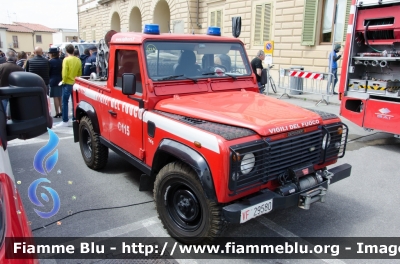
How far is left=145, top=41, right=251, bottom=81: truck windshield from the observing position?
4039mm

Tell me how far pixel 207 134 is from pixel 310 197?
116 centimetres

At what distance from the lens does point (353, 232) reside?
3.71 m

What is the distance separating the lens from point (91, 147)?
5.35m

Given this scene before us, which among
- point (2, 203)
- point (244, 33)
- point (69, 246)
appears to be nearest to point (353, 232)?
point (69, 246)

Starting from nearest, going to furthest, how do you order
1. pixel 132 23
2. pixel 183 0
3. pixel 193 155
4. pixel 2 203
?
1. pixel 2 203
2. pixel 193 155
3. pixel 183 0
4. pixel 132 23

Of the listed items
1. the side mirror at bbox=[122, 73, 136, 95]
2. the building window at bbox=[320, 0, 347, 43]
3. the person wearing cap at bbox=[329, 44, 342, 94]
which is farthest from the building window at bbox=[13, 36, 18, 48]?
the side mirror at bbox=[122, 73, 136, 95]

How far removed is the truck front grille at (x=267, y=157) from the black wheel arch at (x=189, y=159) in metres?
0.20

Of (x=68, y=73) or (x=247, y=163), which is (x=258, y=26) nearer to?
(x=68, y=73)

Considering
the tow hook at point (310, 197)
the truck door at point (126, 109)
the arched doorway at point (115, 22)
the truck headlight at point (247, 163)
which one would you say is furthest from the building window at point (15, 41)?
the tow hook at point (310, 197)

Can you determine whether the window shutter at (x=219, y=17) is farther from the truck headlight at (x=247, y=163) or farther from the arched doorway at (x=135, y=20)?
the truck headlight at (x=247, y=163)

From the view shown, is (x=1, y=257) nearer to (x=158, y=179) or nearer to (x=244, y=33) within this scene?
(x=158, y=179)

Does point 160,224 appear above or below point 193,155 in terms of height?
below

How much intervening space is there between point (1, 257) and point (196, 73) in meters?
3.24

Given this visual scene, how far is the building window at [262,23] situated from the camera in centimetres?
1689
